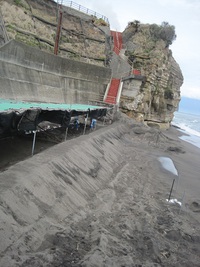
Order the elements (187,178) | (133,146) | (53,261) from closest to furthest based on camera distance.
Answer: (53,261) → (187,178) → (133,146)

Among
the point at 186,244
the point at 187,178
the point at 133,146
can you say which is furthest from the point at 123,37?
the point at 186,244

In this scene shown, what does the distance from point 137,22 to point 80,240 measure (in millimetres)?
43505

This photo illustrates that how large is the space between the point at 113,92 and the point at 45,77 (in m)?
9.75

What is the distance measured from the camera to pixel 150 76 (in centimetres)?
3769

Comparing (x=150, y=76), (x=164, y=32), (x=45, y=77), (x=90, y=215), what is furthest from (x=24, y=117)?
(x=164, y=32)

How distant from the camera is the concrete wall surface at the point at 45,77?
71.5 ft

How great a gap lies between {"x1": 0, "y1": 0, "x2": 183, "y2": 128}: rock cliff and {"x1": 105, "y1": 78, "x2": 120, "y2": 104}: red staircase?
87.0 inches

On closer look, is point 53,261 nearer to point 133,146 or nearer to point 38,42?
point 133,146

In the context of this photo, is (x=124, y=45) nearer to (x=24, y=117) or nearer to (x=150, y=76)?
(x=150, y=76)

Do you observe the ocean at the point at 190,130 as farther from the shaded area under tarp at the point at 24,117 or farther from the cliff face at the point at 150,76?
the shaded area under tarp at the point at 24,117

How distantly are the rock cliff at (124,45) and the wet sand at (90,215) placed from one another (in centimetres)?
2132

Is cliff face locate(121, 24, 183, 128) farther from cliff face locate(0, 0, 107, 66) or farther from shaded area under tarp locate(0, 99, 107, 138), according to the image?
shaded area under tarp locate(0, 99, 107, 138)

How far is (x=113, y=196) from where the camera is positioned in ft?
37.4

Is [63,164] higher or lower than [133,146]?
higher
